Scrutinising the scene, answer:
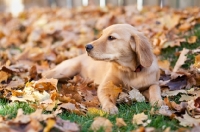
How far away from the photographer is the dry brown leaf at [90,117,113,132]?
3125 millimetres

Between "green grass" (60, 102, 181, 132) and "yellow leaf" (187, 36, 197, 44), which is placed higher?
"yellow leaf" (187, 36, 197, 44)

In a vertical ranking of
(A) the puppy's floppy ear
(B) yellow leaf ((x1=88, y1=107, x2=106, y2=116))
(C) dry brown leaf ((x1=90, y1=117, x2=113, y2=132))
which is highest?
(A) the puppy's floppy ear

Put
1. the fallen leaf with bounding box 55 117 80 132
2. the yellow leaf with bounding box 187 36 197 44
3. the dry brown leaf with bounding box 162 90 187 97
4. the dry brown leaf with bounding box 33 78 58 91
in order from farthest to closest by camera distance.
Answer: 1. the yellow leaf with bounding box 187 36 197 44
2. the dry brown leaf with bounding box 33 78 58 91
3. the dry brown leaf with bounding box 162 90 187 97
4. the fallen leaf with bounding box 55 117 80 132

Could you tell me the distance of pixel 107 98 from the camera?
397 centimetres

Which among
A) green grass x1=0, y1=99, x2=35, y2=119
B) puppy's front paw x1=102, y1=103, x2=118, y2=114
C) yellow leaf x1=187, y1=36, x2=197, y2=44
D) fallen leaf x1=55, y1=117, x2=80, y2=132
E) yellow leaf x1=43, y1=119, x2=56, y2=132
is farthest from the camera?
yellow leaf x1=187, y1=36, x2=197, y2=44

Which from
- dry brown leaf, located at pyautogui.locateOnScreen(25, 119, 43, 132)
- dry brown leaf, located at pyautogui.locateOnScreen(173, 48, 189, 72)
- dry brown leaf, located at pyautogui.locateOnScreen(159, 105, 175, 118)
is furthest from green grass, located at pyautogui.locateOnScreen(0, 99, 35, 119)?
dry brown leaf, located at pyautogui.locateOnScreen(173, 48, 189, 72)

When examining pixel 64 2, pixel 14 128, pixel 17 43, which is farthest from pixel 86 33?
pixel 64 2

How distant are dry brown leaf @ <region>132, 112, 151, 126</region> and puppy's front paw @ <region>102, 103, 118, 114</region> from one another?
13.1 inches

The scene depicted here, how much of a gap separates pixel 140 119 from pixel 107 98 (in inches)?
28.7

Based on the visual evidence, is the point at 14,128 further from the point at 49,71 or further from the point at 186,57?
the point at 186,57

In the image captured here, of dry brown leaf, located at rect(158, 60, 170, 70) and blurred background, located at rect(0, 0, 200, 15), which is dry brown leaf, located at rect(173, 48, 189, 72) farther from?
blurred background, located at rect(0, 0, 200, 15)

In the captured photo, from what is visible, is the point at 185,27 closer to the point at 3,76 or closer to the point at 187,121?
the point at 3,76

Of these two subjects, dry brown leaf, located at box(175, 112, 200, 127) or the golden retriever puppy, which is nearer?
dry brown leaf, located at box(175, 112, 200, 127)

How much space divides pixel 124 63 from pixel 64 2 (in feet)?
33.3
